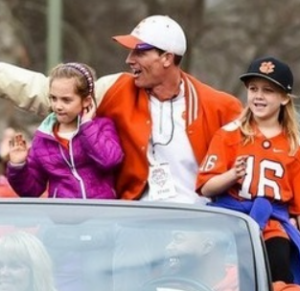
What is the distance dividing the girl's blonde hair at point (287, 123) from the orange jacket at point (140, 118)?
24 cm

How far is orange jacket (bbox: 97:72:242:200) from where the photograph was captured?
797cm

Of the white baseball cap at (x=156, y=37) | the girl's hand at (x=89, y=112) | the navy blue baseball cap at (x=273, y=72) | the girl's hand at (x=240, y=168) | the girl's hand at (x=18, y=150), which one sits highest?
the white baseball cap at (x=156, y=37)

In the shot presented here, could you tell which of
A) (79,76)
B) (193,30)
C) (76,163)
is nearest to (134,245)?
(76,163)

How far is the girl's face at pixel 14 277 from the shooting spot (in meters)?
5.80

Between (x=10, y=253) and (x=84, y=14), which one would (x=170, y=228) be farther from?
(x=84, y=14)

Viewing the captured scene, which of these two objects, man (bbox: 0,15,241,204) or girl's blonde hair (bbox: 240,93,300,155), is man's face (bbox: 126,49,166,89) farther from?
girl's blonde hair (bbox: 240,93,300,155)

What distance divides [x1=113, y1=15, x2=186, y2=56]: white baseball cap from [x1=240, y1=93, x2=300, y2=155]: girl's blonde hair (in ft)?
1.82

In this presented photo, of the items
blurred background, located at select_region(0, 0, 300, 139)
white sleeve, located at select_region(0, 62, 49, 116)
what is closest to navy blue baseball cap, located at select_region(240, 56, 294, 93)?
white sleeve, located at select_region(0, 62, 49, 116)

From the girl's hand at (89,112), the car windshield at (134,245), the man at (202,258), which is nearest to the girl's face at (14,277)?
the car windshield at (134,245)

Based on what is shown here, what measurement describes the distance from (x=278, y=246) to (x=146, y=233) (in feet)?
4.95

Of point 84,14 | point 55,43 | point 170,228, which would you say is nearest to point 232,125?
point 170,228

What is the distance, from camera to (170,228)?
242 inches

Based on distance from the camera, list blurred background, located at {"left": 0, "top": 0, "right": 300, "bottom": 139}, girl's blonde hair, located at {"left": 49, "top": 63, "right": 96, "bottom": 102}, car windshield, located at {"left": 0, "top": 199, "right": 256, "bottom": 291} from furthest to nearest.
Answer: blurred background, located at {"left": 0, "top": 0, "right": 300, "bottom": 139}
girl's blonde hair, located at {"left": 49, "top": 63, "right": 96, "bottom": 102}
car windshield, located at {"left": 0, "top": 199, "right": 256, "bottom": 291}

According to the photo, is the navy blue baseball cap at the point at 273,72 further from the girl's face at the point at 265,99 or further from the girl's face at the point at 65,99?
the girl's face at the point at 65,99
